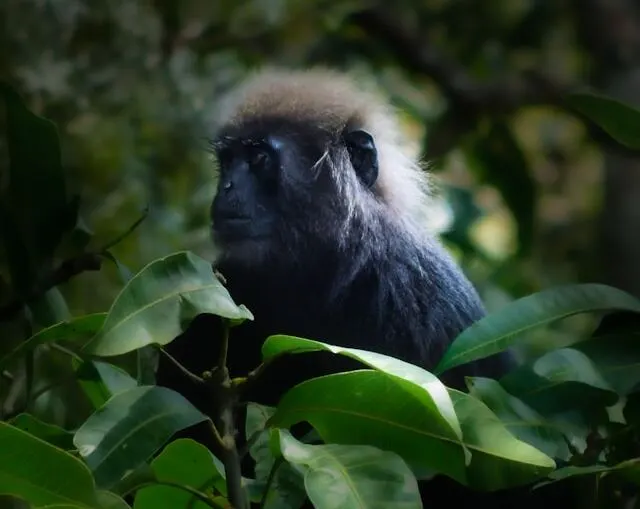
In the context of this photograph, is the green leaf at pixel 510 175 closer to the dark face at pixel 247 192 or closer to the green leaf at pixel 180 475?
the dark face at pixel 247 192

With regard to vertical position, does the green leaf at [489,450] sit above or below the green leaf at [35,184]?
below

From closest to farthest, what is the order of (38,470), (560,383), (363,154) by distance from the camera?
(38,470), (560,383), (363,154)

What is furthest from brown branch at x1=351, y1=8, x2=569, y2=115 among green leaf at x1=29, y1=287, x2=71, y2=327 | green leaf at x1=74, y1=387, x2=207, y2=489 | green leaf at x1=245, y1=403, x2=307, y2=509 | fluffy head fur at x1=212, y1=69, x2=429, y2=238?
green leaf at x1=74, y1=387, x2=207, y2=489

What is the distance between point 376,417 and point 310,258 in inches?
23.7

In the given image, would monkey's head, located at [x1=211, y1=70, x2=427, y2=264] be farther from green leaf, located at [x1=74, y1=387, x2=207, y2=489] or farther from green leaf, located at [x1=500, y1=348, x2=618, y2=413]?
green leaf, located at [x1=74, y1=387, x2=207, y2=489]

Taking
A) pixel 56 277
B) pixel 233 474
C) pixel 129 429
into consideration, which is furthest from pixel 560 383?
pixel 56 277

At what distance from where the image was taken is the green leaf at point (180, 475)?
47.2 inches

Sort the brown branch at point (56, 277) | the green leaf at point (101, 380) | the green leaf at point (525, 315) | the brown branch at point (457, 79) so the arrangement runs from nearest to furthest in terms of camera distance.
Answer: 1. the green leaf at point (525, 315)
2. the green leaf at point (101, 380)
3. the brown branch at point (56, 277)
4. the brown branch at point (457, 79)

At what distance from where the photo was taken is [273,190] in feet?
5.70

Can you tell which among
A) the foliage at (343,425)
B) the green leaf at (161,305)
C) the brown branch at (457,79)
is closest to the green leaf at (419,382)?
the foliage at (343,425)

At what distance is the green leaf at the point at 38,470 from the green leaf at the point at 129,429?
0.03 metres

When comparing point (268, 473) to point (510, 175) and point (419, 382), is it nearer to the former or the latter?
point (419, 382)

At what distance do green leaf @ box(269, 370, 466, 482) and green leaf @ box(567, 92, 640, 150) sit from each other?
55 centimetres

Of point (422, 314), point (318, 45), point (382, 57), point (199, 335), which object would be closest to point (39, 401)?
point (199, 335)
